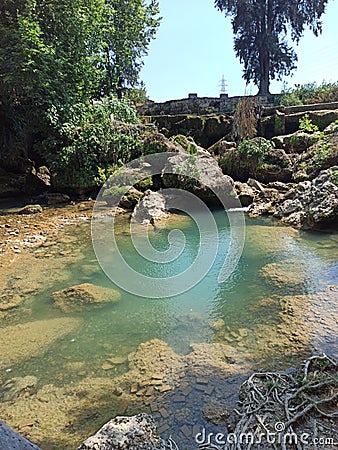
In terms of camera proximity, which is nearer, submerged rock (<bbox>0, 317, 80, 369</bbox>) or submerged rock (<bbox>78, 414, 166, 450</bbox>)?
submerged rock (<bbox>78, 414, 166, 450</bbox>)

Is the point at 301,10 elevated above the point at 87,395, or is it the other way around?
the point at 301,10

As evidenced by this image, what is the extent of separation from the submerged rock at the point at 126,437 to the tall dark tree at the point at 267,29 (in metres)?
25.8

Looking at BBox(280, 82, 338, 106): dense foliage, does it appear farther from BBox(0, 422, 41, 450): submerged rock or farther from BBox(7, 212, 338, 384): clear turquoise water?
BBox(0, 422, 41, 450): submerged rock

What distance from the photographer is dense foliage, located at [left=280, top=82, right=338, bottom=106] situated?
16655 millimetres

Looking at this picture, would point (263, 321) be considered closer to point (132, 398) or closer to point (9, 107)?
point (132, 398)

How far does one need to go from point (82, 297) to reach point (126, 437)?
285 centimetres

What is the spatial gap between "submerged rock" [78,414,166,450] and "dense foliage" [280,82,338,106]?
59.7 feet

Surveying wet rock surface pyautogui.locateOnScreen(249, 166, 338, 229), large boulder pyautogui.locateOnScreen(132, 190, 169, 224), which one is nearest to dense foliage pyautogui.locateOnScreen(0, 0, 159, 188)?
large boulder pyautogui.locateOnScreen(132, 190, 169, 224)

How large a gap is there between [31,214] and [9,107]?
4862mm

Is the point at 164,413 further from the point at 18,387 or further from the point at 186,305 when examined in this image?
the point at 186,305

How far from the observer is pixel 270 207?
9.38 meters

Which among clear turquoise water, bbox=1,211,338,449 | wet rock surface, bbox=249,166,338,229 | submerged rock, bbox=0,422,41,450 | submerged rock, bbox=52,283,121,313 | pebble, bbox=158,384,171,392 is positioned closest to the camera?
submerged rock, bbox=0,422,41,450

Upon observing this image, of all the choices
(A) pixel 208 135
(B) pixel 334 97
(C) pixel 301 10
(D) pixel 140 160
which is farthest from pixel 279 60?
(D) pixel 140 160

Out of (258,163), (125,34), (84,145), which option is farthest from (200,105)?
(84,145)
